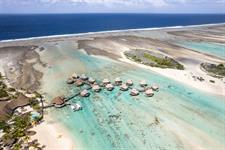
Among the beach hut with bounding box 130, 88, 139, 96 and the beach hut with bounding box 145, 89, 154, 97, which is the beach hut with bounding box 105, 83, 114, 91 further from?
the beach hut with bounding box 145, 89, 154, 97

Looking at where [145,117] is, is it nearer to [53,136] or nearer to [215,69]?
[53,136]

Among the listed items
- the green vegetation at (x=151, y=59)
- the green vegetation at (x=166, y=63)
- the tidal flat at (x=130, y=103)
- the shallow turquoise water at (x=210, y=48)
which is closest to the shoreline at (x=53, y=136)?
the tidal flat at (x=130, y=103)

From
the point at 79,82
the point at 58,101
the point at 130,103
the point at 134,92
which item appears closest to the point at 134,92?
the point at 134,92

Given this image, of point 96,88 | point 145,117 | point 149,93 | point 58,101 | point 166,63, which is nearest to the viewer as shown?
point 145,117

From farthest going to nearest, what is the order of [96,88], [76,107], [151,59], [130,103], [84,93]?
[151,59] < [96,88] < [84,93] < [130,103] < [76,107]

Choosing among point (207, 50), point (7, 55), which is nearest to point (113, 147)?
point (7, 55)

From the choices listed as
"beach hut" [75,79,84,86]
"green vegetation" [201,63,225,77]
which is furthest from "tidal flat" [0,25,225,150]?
"green vegetation" [201,63,225,77]
